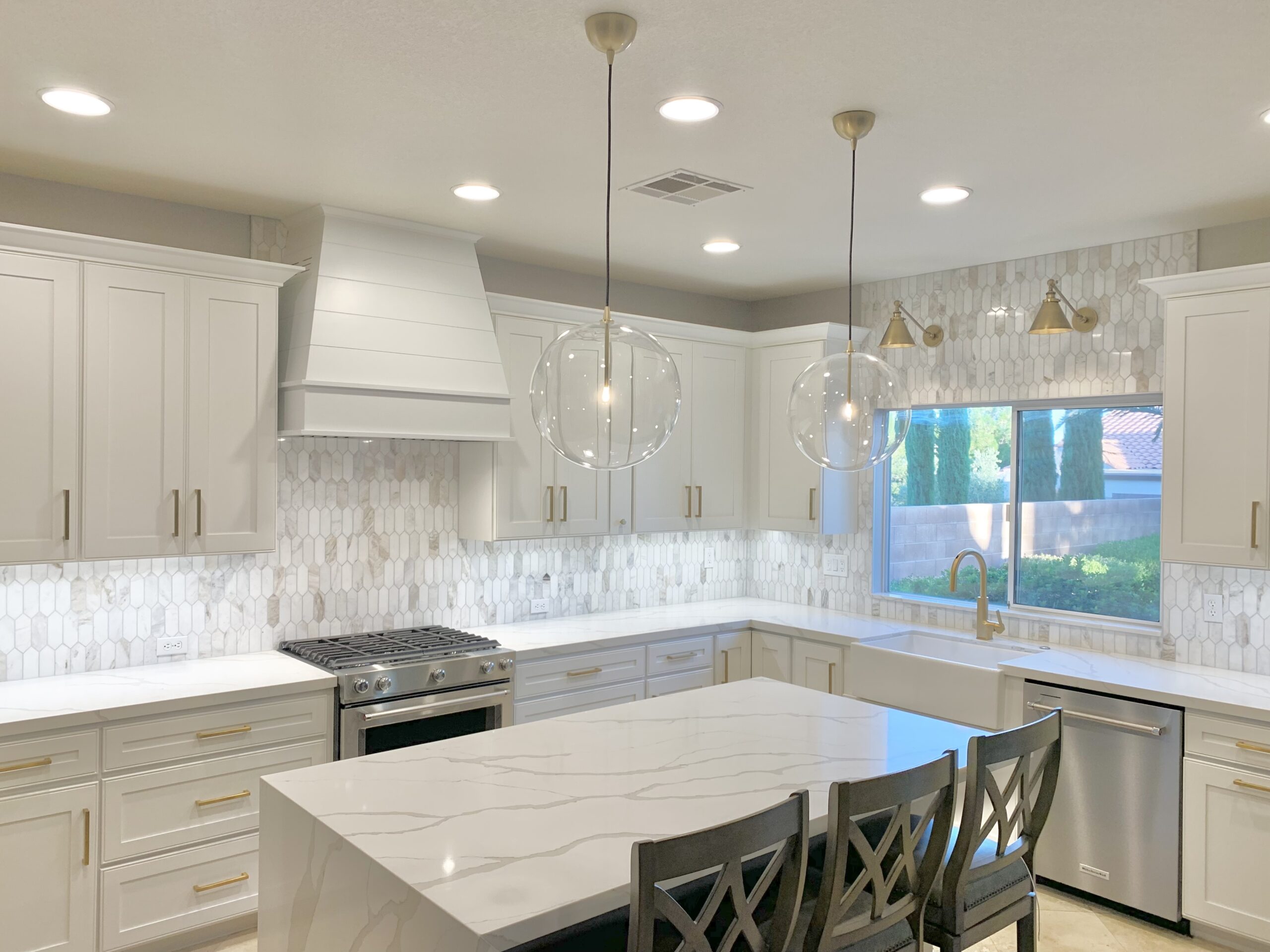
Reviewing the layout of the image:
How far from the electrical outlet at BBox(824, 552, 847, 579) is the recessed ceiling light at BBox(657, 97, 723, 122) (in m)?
3.07

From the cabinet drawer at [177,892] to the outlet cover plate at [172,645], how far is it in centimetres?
78

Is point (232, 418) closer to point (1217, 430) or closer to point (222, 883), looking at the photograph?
point (222, 883)

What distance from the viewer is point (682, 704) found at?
301 cm

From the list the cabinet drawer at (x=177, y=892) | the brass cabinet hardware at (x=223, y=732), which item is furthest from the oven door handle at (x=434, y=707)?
the cabinet drawer at (x=177, y=892)

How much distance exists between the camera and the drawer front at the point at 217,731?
303 centimetres

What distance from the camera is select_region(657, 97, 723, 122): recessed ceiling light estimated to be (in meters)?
2.56

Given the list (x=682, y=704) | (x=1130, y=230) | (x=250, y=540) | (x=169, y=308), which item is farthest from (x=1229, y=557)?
(x=169, y=308)

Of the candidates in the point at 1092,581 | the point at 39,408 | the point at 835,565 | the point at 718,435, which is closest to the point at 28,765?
the point at 39,408

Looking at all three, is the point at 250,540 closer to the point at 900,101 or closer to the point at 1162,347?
the point at 900,101

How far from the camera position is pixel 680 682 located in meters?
4.57

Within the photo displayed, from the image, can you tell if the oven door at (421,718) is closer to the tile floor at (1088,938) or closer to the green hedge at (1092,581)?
the tile floor at (1088,938)

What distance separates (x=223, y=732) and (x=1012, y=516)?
11.6 feet

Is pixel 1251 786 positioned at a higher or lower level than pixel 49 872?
higher

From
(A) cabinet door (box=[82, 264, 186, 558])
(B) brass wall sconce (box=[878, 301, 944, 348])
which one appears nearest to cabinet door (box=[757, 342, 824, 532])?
(B) brass wall sconce (box=[878, 301, 944, 348])
